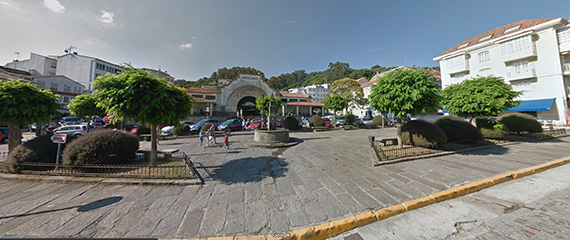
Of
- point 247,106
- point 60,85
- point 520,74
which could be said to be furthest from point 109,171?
point 60,85

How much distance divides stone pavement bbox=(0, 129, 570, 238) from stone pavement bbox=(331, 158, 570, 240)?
1.29ft

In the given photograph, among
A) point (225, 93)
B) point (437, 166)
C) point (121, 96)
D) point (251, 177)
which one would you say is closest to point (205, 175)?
point (251, 177)

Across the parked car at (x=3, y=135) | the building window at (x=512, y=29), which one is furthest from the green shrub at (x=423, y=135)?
the building window at (x=512, y=29)

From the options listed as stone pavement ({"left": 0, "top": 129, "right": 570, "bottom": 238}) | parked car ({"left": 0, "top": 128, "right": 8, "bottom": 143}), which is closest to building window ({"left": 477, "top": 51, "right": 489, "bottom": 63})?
stone pavement ({"left": 0, "top": 129, "right": 570, "bottom": 238})

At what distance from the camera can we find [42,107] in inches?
235

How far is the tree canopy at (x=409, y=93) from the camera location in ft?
22.3

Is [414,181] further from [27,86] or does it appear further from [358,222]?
[27,86]

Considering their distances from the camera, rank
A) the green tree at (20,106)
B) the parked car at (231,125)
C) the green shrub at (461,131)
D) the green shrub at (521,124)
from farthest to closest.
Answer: the parked car at (231,125), the green shrub at (521,124), the green shrub at (461,131), the green tree at (20,106)

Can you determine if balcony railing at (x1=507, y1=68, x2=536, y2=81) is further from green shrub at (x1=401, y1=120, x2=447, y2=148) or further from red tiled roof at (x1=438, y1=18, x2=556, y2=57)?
green shrub at (x1=401, y1=120, x2=447, y2=148)

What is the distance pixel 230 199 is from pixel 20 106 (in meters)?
8.50

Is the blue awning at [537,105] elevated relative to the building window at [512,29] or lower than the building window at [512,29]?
lower

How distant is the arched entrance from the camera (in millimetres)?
34812

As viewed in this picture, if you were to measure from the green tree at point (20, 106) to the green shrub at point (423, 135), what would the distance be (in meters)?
15.2

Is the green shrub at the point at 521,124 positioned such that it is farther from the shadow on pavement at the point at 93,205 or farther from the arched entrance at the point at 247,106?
the arched entrance at the point at 247,106
